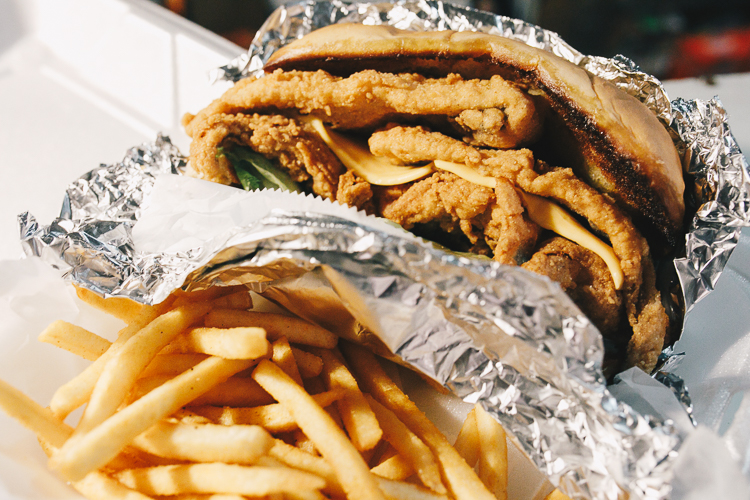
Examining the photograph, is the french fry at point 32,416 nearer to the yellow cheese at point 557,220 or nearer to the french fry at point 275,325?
the french fry at point 275,325

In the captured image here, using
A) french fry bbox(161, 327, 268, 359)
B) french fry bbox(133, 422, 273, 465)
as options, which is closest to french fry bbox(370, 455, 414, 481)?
french fry bbox(133, 422, 273, 465)

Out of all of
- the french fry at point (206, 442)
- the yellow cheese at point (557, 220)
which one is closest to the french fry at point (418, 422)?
the french fry at point (206, 442)

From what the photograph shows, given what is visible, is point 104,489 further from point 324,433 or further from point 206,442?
point 324,433

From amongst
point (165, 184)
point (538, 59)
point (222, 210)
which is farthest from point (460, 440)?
point (165, 184)

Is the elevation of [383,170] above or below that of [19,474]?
above

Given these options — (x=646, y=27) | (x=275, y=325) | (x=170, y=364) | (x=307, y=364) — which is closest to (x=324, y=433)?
(x=307, y=364)

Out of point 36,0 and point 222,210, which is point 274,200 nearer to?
point 222,210
